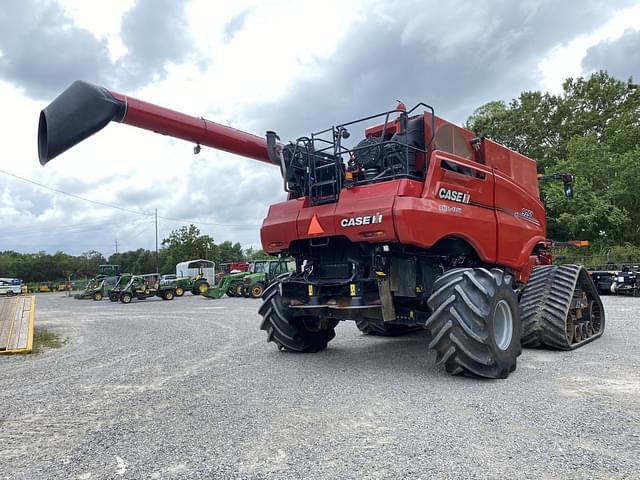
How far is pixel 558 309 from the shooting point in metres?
7.06

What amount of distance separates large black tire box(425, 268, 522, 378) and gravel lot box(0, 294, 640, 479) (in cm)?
21

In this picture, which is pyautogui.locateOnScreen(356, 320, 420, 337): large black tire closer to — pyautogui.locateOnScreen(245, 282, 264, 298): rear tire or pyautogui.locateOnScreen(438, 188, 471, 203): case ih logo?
pyautogui.locateOnScreen(438, 188, 471, 203): case ih logo

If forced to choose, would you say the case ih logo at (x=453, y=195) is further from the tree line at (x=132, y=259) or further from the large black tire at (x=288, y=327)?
the tree line at (x=132, y=259)

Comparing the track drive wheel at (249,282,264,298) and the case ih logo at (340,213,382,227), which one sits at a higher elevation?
the case ih logo at (340,213,382,227)

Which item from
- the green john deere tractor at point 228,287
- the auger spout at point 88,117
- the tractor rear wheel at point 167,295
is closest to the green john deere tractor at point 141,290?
the tractor rear wheel at point 167,295

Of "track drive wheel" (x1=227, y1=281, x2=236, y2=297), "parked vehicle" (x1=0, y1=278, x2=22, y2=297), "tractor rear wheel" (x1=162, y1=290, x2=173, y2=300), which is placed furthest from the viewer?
"parked vehicle" (x1=0, y1=278, x2=22, y2=297)

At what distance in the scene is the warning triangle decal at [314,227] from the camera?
20.9 feet

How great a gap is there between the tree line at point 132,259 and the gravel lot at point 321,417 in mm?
52666

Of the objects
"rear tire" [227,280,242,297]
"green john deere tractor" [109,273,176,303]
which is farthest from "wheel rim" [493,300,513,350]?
"green john deere tractor" [109,273,176,303]

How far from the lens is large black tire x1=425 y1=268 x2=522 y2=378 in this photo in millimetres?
5340

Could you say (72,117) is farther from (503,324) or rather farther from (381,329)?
(381,329)

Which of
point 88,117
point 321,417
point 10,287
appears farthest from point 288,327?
point 10,287

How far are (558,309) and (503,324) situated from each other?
5.11ft

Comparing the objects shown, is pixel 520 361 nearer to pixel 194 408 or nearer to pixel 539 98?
pixel 194 408
